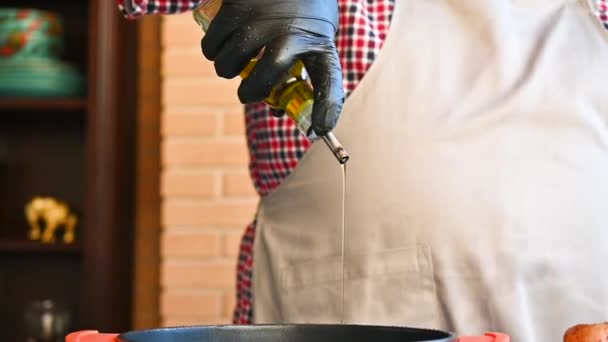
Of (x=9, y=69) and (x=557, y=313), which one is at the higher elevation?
(x=9, y=69)

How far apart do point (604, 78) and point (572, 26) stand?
7 cm

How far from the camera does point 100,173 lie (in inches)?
86.3

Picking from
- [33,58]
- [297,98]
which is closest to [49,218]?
[33,58]

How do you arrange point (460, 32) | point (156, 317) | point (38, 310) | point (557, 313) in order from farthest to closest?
point (156, 317), point (38, 310), point (460, 32), point (557, 313)

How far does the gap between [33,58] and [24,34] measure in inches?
2.3

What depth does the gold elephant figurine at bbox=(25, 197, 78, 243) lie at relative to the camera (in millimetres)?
2264

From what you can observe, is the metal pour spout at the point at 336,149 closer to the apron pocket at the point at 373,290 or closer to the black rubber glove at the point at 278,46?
the black rubber glove at the point at 278,46

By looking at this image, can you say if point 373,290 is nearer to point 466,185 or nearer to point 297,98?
point 466,185

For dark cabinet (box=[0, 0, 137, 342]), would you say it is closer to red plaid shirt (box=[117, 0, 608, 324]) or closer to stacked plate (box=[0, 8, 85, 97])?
stacked plate (box=[0, 8, 85, 97])

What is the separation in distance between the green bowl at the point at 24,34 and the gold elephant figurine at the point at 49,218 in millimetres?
352

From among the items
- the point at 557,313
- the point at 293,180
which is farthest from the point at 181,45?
the point at 557,313

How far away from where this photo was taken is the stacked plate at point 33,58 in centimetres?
220

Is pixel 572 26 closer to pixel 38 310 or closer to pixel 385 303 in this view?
pixel 385 303

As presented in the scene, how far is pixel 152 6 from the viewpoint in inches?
42.4
